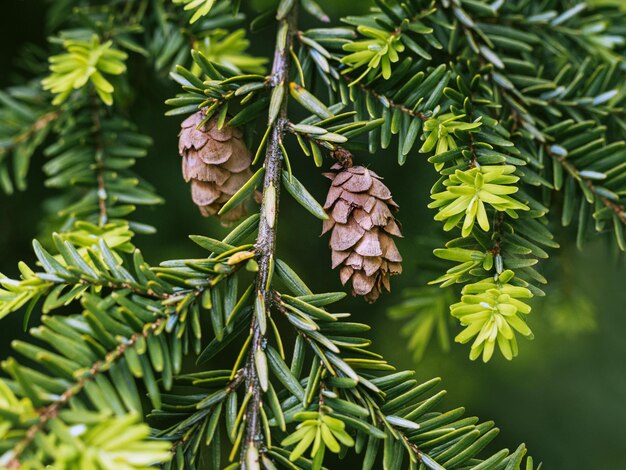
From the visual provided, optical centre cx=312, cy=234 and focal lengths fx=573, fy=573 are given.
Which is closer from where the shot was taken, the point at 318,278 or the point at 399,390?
the point at 399,390

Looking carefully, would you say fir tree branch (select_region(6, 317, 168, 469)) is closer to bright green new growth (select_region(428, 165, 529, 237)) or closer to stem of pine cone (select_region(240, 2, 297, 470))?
stem of pine cone (select_region(240, 2, 297, 470))

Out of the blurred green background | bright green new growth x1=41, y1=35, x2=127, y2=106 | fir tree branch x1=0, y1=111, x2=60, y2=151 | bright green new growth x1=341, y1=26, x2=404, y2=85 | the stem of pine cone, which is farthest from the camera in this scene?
the blurred green background

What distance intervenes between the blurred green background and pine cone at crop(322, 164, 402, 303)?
327mm

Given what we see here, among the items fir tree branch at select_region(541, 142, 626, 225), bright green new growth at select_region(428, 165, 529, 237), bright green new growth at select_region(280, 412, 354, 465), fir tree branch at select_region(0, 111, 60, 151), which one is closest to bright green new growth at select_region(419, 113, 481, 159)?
bright green new growth at select_region(428, 165, 529, 237)

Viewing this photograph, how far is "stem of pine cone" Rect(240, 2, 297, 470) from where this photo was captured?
1.72 ft

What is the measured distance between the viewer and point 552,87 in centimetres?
71

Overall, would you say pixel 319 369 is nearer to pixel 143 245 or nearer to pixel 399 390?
pixel 399 390

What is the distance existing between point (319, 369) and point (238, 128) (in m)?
0.27

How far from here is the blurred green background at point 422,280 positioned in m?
1.05

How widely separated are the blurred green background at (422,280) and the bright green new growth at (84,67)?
189 mm

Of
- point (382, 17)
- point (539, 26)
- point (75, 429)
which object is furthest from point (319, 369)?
point (539, 26)

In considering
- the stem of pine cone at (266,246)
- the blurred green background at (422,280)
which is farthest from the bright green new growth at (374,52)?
the blurred green background at (422,280)

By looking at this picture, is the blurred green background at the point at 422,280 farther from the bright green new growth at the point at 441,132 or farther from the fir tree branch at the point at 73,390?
the fir tree branch at the point at 73,390

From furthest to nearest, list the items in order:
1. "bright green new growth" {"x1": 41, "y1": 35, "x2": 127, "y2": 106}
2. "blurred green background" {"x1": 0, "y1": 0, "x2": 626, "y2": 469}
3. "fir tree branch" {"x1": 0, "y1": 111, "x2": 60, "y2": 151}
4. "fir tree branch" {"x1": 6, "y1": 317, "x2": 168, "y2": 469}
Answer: "blurred green background" {"x1": 0, "y1": 0, "x2": 626, "y2": 469} < "fir tree branch" {"x1": 0, "y1": 111, "x2": 60, "y2": 151} < "bright green new growth" {"x1": 41, "y1": 35, "x2": 127, "y2": 106} < "fir tree branch" {"x1": 6, "y1": 317, "x2": 168, "y2": 469}
